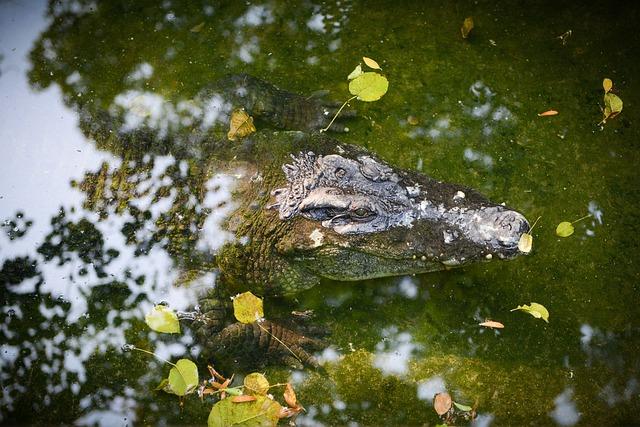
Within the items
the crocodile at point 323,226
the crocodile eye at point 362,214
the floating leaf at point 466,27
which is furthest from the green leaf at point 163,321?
the floating leaf at point 466,27

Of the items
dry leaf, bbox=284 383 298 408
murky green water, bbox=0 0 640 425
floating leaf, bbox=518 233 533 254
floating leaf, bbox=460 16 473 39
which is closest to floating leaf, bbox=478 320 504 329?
murky green water, bbox=0 0 640 425

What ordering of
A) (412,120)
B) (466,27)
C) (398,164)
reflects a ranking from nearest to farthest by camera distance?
(398,164), (412,120), (466,27)

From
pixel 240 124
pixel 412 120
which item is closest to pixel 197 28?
pixel 240 124

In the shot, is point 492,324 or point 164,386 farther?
point 492,324

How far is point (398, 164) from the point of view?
3.83 meters

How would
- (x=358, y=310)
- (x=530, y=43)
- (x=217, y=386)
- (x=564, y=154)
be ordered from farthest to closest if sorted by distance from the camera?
(x=530, y=43)
(x=564, y=154)
(x=358, y=310)
(x=217, y=386)

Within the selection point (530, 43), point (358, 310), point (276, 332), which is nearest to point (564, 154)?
point (530, 43)

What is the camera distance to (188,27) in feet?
13.9

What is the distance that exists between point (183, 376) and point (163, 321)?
37 centimetres

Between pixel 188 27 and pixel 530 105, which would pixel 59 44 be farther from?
pixel 530 105

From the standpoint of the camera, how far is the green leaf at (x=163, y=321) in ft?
10.5

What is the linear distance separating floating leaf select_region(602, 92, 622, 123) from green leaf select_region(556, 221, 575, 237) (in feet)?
3.06

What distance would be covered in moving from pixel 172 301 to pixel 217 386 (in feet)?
2.11

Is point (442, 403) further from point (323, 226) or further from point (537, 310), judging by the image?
point (323, 226)
